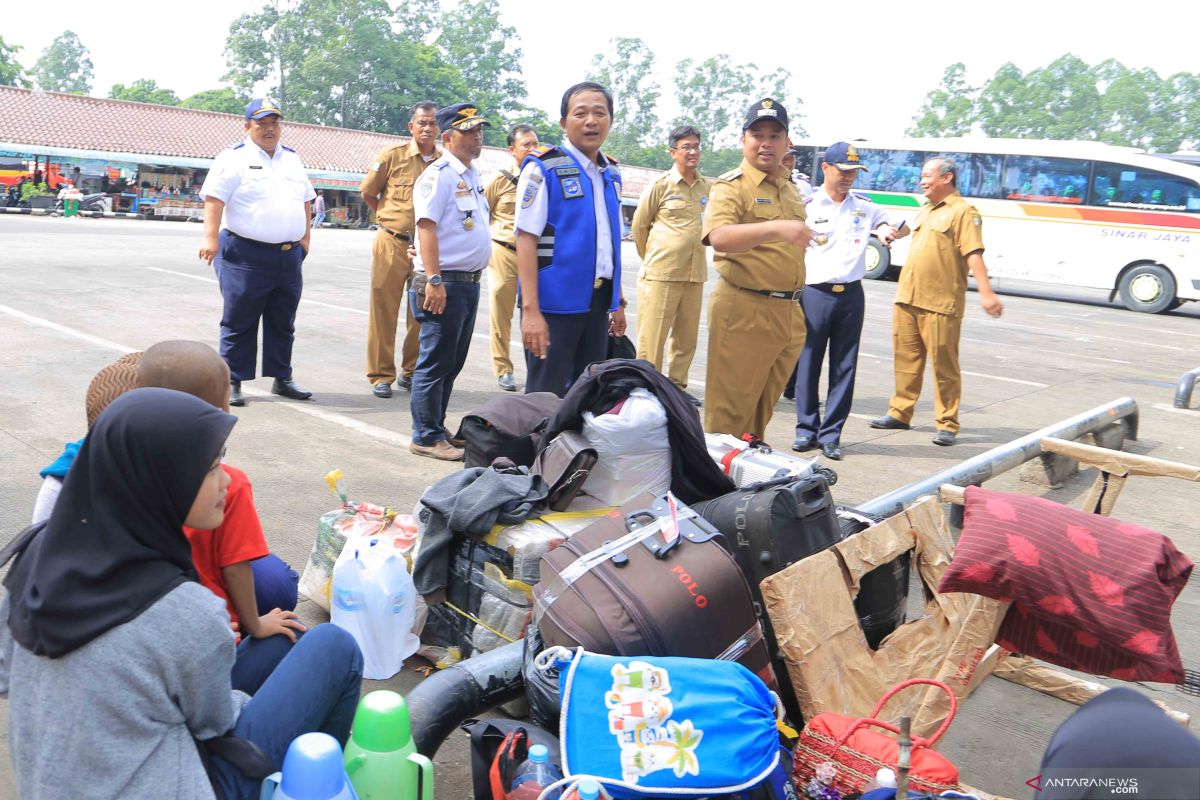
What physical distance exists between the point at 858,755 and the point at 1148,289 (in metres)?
20.9

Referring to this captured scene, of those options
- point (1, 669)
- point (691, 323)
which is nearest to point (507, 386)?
point (691, 323)

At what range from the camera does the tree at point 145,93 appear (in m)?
93.2

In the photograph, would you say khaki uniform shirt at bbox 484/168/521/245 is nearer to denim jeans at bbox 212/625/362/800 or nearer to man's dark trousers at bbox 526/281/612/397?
man's dark trousers at bbox 526/281/612/397

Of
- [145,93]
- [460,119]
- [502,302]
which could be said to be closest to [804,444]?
[502,302]

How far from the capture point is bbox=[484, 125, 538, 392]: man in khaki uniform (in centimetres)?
816

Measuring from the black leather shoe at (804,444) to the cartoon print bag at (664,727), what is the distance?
4413mm

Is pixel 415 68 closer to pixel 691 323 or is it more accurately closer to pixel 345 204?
pixel 345 204

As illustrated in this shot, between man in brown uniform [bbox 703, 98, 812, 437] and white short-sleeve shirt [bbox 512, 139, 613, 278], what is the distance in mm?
604

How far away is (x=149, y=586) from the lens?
197 centimetres

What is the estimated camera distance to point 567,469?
3.61m

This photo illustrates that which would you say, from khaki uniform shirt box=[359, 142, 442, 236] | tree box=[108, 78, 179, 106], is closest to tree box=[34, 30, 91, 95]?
tree box=[108, 78, 179, 106]

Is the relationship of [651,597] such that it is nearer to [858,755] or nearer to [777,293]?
[858,755]

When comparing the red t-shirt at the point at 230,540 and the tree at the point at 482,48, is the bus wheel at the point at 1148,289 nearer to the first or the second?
the red t-shirt at the point at 230,540

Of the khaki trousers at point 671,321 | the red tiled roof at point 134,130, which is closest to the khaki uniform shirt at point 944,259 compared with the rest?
the khaki trousers at point 671,321
